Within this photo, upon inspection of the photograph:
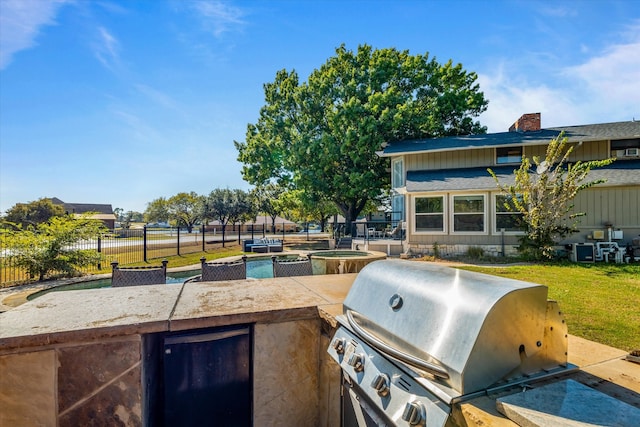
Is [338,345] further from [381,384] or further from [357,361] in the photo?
[381,384]

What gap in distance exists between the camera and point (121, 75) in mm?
9648

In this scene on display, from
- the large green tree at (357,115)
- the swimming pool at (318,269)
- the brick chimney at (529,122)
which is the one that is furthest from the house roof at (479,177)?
the swimming pool at (318,269)

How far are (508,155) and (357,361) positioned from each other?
15.5 m

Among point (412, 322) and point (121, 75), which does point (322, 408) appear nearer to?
point (412, 322)

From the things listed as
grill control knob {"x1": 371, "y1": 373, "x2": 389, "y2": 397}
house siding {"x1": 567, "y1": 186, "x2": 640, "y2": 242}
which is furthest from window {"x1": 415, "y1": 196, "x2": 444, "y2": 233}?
grill control knob {"x1": 371, "y1": 373, "x2": 389, "y2": 397}

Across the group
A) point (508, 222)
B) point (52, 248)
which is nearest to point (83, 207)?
point (52, 248)

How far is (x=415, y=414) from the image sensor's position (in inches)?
43.8

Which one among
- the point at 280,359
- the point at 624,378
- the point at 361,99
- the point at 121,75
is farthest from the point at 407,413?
the point at 361,99

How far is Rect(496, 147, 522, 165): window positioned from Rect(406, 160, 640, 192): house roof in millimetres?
373

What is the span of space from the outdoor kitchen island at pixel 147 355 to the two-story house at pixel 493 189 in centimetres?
1138

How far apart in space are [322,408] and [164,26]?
8552 mm

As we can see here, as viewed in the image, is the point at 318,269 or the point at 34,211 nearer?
the point at 318,269

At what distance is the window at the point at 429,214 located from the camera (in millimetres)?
12898

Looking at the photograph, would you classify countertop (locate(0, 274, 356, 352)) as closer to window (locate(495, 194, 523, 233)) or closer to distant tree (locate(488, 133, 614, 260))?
distant tree (locate(488, 133, 614, 260))
